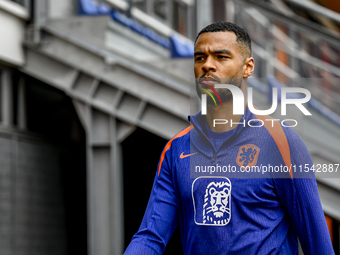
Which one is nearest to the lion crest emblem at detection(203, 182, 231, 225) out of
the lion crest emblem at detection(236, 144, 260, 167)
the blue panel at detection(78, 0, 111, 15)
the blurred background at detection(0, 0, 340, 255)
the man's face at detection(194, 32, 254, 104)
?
the lion crest emblem at detection(236, 144, 260, 167)

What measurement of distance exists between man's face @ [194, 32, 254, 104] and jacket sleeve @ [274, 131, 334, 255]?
0.35 metres

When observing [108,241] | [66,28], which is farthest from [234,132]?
[66,28]

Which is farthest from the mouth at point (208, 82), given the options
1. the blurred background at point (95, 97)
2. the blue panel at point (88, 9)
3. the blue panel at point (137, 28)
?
the blue panel at point (88, 9)

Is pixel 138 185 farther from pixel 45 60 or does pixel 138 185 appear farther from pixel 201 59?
pixel 201 59

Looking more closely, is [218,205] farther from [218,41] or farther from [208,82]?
[218,41]

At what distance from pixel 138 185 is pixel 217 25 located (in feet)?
24.3

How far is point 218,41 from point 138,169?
756cm

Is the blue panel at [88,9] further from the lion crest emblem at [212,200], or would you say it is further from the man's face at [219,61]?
the lion crest emblem at [212,200]

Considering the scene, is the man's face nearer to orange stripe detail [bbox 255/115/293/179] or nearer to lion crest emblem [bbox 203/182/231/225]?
orange stripe detail [bbox 255/115/293/179]

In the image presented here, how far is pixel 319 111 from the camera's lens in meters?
5.66

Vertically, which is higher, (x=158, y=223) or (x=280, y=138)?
(x=280, y=138)

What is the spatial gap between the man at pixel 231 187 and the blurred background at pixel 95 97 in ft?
12.6

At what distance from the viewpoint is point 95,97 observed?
749 centimetres

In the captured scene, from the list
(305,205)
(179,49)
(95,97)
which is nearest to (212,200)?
(305,205)
